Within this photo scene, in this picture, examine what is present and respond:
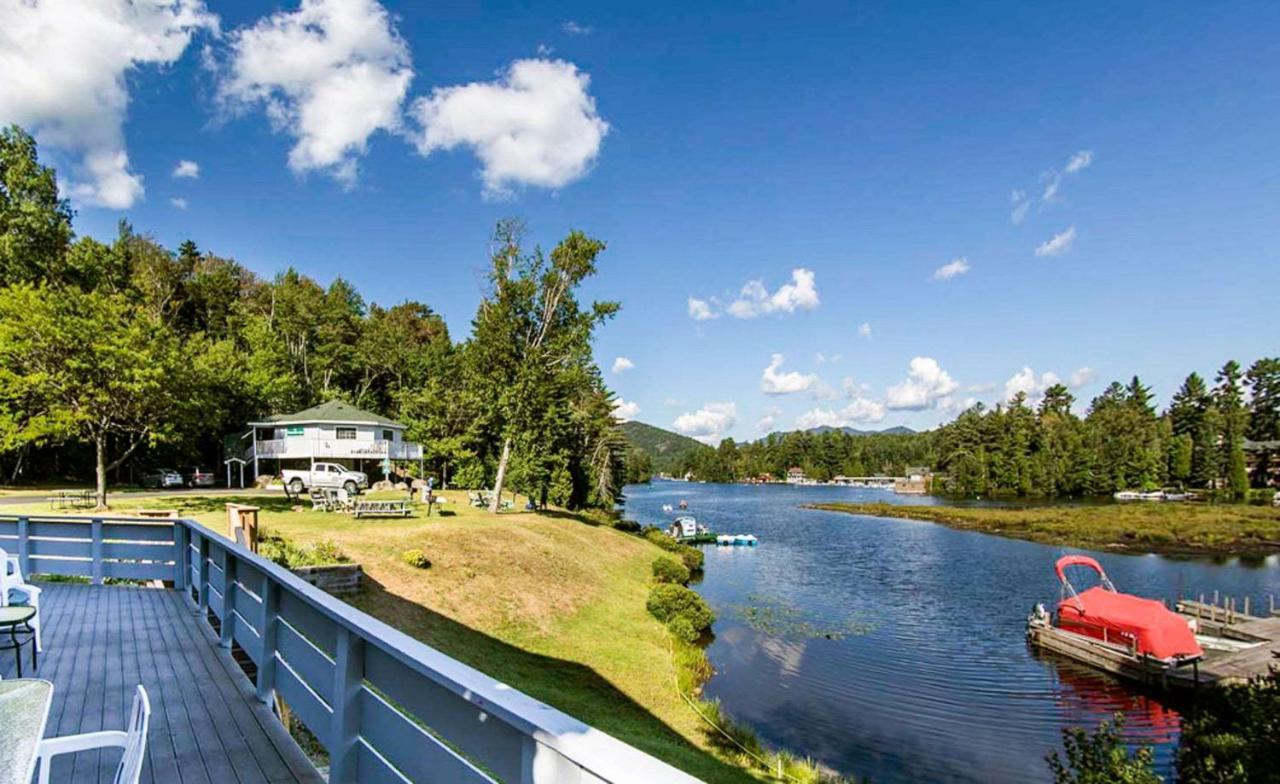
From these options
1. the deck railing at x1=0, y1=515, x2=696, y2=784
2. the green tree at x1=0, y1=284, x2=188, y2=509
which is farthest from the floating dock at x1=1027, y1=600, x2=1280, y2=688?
the green tree at x1=0, y1=284, x2=188, y2=509

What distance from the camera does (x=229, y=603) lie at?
673 cm

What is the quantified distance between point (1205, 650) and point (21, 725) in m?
27.8

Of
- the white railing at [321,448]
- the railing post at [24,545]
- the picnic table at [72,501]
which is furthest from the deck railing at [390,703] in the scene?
the white railing at [321,448]

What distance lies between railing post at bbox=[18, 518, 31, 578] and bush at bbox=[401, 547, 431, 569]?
894 cm

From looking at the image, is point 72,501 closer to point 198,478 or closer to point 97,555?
point 198,478

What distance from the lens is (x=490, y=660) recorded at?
1459 cm

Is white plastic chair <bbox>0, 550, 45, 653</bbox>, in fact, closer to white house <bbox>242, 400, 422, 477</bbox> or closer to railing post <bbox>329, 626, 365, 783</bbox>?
railing post <bbox>329, 626, 365, 783</bbox>

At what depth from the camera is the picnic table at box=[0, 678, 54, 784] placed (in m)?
2.11

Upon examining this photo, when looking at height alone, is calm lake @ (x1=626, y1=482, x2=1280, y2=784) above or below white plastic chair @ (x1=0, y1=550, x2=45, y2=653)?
below

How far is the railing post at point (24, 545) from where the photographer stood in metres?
10.0

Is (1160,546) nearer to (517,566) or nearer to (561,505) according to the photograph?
(561,505)

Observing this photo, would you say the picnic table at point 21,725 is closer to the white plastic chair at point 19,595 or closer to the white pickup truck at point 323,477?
the white plastic chair at point 19,595

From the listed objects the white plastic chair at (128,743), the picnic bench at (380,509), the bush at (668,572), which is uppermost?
the white plastic chair at (128,743)

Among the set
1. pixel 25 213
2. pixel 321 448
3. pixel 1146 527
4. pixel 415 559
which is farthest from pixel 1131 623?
pixel 25 213
